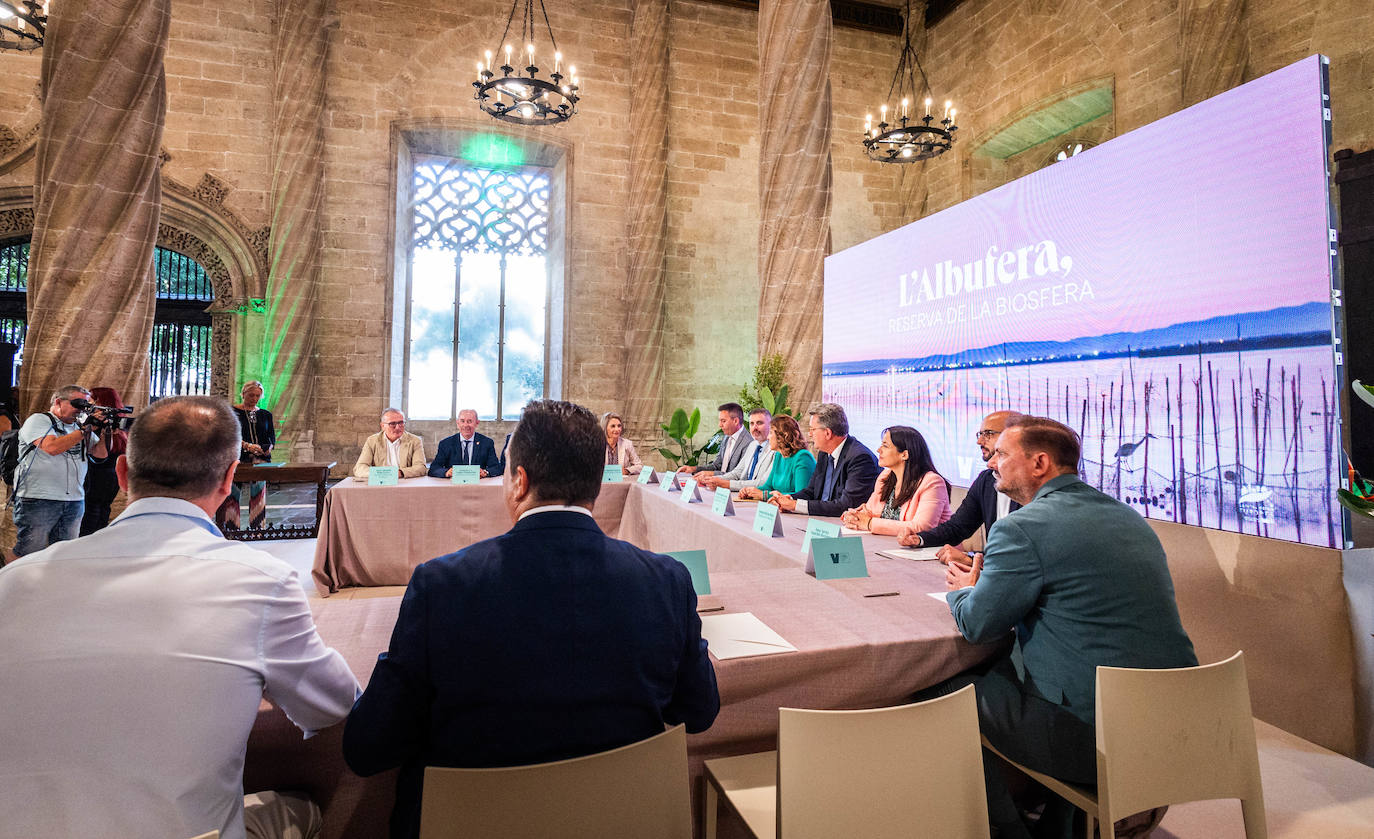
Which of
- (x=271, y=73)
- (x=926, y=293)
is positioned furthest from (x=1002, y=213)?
(x=271, y=73)

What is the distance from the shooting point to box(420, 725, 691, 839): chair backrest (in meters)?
0.89

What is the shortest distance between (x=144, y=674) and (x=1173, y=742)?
5.80ft

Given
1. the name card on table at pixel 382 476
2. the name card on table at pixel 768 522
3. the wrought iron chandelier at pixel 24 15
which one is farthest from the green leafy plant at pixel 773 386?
the wrought iron chandelier at pixel 24 15

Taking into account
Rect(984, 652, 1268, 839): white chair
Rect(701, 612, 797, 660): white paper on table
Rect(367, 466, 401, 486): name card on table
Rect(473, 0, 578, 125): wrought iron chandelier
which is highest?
Rect(473, 0, 578, 125): wrought iron chandelier

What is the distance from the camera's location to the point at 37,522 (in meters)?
3.71

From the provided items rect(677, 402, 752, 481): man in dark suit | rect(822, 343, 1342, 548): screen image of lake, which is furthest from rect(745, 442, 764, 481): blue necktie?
rect(822, 343, 1342, 548): screen image of lake

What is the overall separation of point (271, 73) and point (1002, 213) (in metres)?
8.66

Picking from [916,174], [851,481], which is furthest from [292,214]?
[916,174]

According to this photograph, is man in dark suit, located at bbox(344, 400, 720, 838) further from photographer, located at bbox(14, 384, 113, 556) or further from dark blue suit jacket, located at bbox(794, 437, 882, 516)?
photographer, located at bbox(14, 384, 113, 556)

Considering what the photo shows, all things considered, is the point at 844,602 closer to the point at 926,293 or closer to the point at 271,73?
the point at 926,293

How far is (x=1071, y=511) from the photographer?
1510 mm

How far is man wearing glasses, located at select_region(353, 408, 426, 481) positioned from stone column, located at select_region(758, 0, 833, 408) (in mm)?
3483

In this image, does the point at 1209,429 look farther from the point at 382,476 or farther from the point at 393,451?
the point at 393,451

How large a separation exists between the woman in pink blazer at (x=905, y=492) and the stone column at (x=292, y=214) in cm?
728
